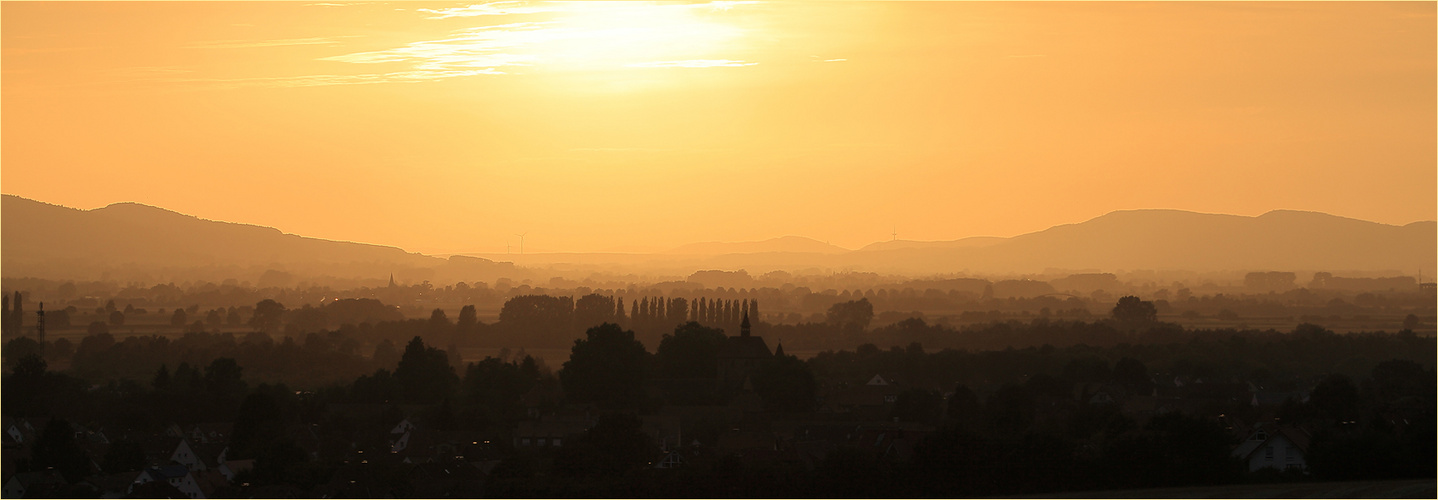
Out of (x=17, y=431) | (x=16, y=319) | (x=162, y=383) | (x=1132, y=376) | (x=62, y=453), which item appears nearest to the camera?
(x=62, y=453)

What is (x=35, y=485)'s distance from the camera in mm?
37812

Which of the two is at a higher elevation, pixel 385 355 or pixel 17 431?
pixel 385 355

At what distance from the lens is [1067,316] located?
428 ft

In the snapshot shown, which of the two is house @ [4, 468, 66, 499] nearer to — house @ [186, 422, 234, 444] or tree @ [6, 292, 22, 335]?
house @ [186, 422, 234, 444]

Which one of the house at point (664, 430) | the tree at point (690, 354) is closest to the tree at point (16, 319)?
the tree at point (690, 354)

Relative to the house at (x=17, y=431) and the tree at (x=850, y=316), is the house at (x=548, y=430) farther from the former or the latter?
the tree at (x=850, y=316)

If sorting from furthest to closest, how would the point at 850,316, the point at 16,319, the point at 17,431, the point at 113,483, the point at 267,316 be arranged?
the point at 850,316
the point at 267,316
the point at 16,319
the point at 17,431
the point at 113,483

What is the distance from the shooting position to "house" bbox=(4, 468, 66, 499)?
119ft

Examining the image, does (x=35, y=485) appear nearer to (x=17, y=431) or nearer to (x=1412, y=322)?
(x=17, y=431)

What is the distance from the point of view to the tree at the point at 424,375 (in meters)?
60.0

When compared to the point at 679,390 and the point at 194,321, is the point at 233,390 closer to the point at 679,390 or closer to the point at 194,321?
the point at 679,390

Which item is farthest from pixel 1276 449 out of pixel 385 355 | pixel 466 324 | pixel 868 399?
pixel 466 324

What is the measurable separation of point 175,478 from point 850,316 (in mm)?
93269

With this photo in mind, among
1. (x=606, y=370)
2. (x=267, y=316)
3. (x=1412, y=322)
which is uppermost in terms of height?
(x=267, y=316)
